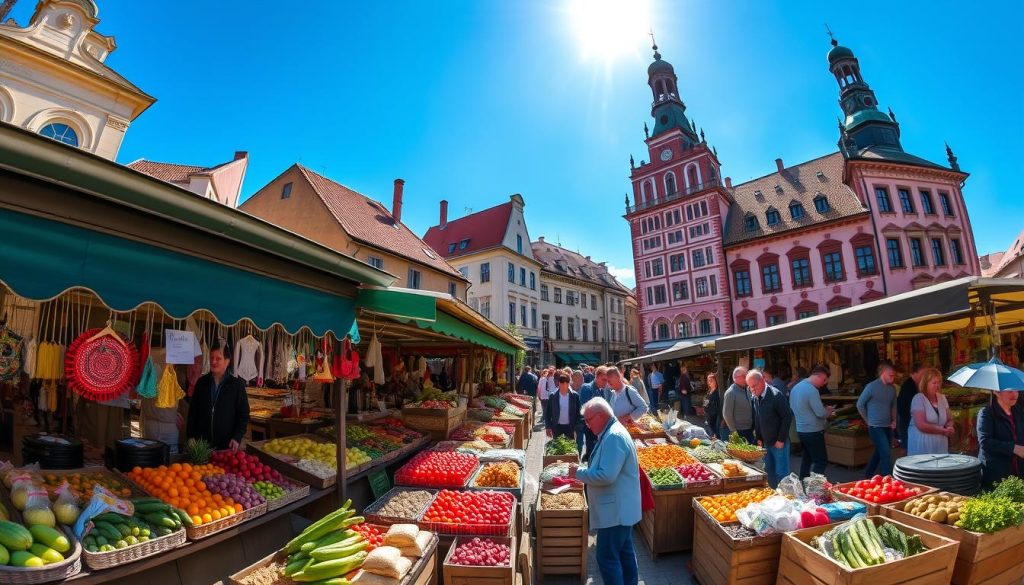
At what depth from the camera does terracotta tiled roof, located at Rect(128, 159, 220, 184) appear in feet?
62.5

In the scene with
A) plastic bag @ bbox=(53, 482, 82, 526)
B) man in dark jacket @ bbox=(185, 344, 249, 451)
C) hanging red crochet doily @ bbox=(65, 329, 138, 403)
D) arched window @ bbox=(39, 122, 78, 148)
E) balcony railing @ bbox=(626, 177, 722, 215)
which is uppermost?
balcony railing @ bbox=(626, 177, 722, 215)

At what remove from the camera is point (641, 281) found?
1533 inches

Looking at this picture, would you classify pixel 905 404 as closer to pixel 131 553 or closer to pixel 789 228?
pixel 131 553

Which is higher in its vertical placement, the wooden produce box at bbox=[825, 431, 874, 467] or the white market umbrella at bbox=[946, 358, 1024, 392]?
the white market umbrella at bbox=[946, 358, 1024, 392]

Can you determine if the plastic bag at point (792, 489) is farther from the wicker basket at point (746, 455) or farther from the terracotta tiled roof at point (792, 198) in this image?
the terracotta tiled roof at point (792, 198)

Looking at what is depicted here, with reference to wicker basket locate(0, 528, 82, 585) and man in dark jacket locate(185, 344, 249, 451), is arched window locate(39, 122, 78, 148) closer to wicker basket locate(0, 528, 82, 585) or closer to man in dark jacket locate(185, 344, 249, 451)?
man in dark jacket locate(185, 344, 249, 451)

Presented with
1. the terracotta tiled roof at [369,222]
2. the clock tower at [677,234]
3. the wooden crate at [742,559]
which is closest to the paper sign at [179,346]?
the wooden crate at [742,559]

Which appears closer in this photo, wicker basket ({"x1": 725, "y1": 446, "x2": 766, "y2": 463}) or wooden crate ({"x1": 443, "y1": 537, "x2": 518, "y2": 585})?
wooden crate ({"x1": 443, "y1": 537, "x2": 518, "y2": 585})

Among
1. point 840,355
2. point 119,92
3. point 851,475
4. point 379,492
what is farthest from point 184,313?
point 840,355

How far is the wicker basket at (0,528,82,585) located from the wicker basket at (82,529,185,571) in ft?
0.18

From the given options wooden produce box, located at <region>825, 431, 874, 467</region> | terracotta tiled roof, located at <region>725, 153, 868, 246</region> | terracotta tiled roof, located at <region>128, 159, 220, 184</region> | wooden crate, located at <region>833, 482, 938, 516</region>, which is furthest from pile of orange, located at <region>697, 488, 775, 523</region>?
terracotta tiled roof, located at <region>725, 153, 868, 246</region>

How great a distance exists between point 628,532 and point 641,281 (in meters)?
36.9

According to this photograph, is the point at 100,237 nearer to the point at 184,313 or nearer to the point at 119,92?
the point at 184,313

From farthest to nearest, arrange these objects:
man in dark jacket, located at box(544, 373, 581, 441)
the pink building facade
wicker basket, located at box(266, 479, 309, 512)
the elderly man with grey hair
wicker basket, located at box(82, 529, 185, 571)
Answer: the pink building facade
man in dark jacket, located at box(544, 373, 581, 441)
the elderly man with grey hair
wicker basket, located at box(266, 479, 309, 512)
wicker basket, located at box(82, 529, 185, 571)
